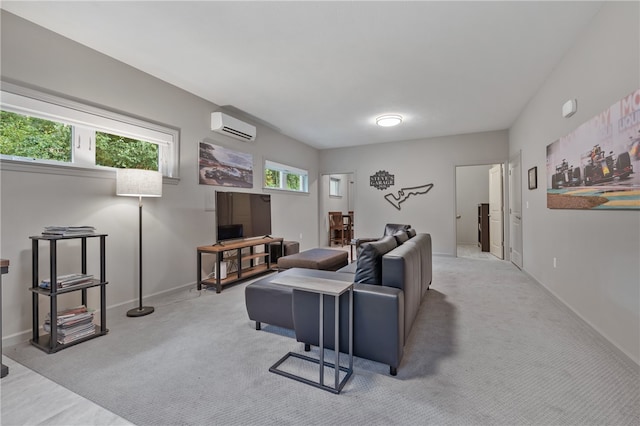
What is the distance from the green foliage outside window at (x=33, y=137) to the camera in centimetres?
227

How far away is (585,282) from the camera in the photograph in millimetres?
2451

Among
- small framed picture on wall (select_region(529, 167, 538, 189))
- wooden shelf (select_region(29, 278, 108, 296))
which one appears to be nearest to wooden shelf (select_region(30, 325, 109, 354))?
wooden shelf (select_region(29, 278, 108, 296))

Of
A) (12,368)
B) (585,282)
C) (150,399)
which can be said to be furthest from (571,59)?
(12,368)

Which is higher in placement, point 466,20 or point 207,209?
point 466,20

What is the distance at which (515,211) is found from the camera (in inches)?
196

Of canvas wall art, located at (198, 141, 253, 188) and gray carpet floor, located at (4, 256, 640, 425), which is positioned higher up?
canvas wall art, located at (198, 141, 253, 188)

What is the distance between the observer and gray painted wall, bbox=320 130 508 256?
577 cm

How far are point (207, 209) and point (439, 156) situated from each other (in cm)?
480

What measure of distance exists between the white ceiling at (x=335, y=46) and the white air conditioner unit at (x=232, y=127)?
24cm

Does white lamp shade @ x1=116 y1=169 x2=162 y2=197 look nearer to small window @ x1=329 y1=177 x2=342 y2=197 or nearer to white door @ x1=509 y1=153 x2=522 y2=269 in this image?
white door @ x1=509 y1=153 x2=522 y2=269

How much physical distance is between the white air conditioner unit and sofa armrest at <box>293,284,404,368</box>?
3.02m

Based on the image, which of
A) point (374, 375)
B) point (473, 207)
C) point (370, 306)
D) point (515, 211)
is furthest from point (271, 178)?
point (473, 207)

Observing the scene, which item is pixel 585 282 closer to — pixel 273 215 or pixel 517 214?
pixel 517 214

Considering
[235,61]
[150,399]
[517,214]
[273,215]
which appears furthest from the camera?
[273,215]
